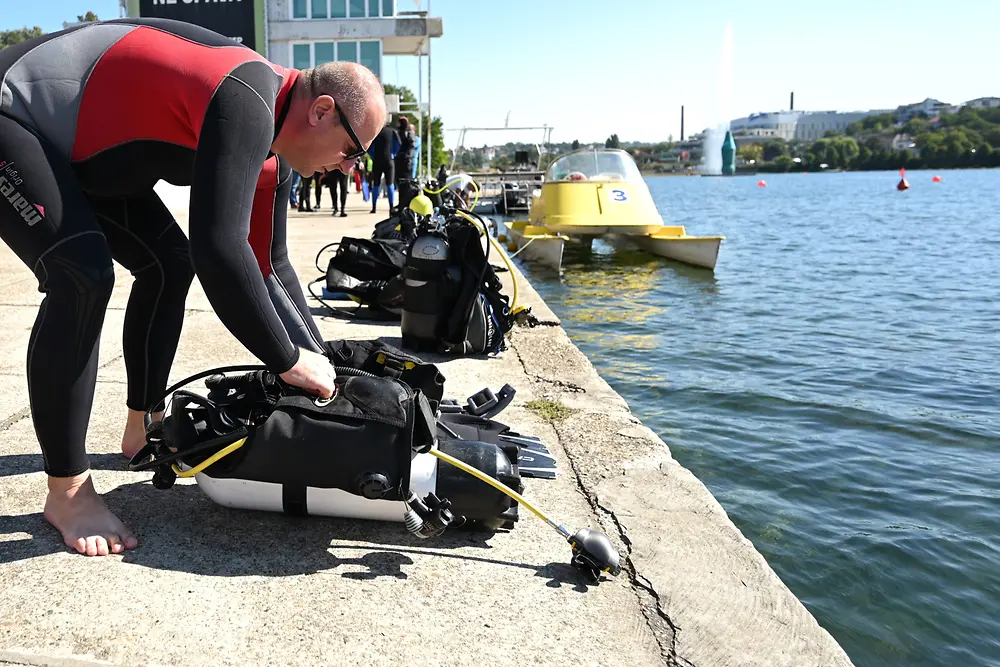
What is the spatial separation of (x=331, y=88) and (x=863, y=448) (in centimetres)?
396

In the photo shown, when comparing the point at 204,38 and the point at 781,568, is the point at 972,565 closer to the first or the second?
the point at 781,568

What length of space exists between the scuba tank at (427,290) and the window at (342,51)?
19233 millimetres

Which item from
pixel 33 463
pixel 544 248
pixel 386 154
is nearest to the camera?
pixel 33 463

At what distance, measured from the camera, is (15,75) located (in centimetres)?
211

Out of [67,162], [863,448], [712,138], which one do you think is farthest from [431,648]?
[712,138]

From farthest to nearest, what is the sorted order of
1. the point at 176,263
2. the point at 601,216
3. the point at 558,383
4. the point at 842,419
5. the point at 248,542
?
the point at 601,216 → the point at 842,419 → the point at 558,383 → the point at 176,263 → the point at 248,542

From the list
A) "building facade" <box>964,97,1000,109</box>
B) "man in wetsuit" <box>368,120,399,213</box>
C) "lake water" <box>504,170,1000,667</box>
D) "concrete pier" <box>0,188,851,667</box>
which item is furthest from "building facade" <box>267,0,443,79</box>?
"building facade" <box>964,97,1000,109</box>

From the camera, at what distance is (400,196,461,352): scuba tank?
4781 millimetres

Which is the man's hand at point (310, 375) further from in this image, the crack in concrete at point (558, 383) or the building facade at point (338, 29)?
the building facade at point (338, 29)

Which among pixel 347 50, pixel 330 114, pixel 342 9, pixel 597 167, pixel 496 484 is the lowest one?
pixel 496 484

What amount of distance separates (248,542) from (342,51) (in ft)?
73.8

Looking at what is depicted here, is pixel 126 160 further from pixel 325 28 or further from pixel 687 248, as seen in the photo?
pixel 325 28

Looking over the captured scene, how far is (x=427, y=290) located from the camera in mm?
4801

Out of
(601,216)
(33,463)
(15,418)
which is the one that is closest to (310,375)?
(33,463)
